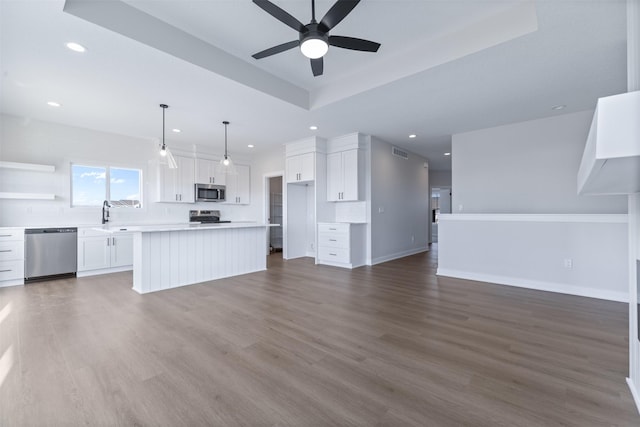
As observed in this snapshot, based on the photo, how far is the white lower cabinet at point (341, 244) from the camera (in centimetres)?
553

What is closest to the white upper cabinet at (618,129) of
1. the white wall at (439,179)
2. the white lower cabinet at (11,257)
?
the white lower cabinet at (11,257)

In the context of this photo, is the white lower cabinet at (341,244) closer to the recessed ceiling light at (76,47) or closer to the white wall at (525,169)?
the white wall at (525,169)

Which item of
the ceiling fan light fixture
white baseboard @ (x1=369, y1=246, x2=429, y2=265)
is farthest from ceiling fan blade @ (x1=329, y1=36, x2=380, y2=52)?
white baseboard @ (x1=369, y1=246, x2=429, y2=265)

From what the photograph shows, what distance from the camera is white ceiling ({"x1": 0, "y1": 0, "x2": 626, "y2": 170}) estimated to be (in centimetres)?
242

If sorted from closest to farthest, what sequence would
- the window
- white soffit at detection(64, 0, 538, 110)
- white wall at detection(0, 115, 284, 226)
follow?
white soffit at detection(64, 0, 538, 110) < white wall at detection(0, 115, 284, 226) < the window

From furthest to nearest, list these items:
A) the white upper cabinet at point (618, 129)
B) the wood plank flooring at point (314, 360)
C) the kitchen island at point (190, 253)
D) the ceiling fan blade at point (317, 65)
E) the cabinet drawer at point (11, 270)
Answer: the cabinet drawer at point (11, 270) → the kitchen island at point (190, 253) → the ceiling fan blade at point (317, 65) → the wood plank flooring at point (314, 360) → the white upper cabinet at point (618, 129)

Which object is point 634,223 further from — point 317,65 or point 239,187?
point 239,187

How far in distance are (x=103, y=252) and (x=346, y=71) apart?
528cm

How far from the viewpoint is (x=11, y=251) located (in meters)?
4.23

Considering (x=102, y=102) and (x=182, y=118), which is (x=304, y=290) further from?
(x=102, y=102)

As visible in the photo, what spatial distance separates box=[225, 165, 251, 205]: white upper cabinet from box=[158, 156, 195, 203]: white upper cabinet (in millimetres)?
980

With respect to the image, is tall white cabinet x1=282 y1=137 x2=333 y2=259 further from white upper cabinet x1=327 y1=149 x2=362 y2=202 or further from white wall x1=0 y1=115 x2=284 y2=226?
white wall x1=0 y1=115 x2=284 y2=226

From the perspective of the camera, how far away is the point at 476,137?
17.2 feet

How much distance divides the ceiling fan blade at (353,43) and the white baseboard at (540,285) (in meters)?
→ 3.86
